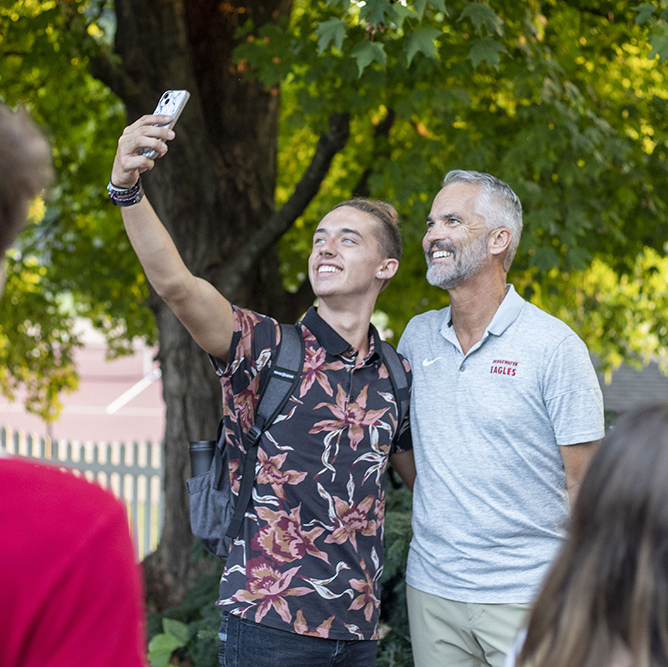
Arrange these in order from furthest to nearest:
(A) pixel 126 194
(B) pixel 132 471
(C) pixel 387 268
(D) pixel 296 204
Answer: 1. (B) pixel 132 471
2. (D) pixel 296 204
3. (C) pixel 387 268
4. (A) pixel 126 194

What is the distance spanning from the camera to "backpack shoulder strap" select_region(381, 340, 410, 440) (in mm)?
2602

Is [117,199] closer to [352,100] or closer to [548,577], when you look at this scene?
[548,577]

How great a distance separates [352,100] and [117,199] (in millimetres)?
2558

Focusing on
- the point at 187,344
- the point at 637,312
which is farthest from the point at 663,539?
the point at 637,312

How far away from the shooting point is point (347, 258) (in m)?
2.70

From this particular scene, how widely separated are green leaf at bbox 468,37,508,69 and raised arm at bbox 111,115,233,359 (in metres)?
2.15

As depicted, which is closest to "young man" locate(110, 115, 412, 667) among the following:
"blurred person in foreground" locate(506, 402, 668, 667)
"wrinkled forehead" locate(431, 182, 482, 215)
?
"wrinkled forehead" locate(431, 182, 482, 215)

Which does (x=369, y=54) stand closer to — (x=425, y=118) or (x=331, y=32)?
(x=331, y=32)

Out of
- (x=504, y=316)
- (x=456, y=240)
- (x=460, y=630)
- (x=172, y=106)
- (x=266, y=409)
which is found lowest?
A: (x=460, y=630)

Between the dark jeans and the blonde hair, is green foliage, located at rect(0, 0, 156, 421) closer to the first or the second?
the dark jeans

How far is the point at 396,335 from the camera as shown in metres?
6.76

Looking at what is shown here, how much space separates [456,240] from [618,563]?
1.81m

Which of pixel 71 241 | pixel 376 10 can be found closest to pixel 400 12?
pixel 376 10

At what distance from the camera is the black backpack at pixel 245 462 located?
2.34 m
